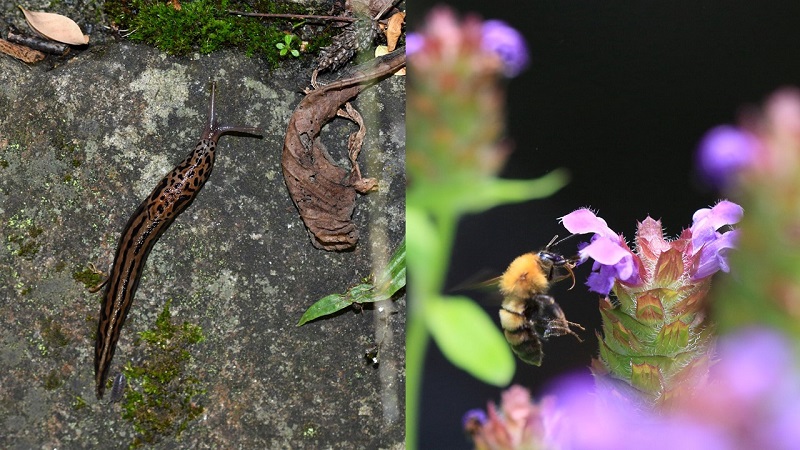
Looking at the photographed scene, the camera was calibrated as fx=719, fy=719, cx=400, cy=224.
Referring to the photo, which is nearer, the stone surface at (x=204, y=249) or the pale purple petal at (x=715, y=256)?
the pale purple petal at (x=715, y=256)

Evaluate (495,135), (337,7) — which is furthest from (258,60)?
(495,135)

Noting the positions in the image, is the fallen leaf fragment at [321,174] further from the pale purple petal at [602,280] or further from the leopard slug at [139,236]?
the pale purple petal at [602,280]

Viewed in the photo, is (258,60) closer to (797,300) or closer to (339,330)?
(339,330)

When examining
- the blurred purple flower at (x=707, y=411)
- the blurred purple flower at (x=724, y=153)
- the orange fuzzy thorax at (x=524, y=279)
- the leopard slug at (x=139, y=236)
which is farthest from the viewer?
the leopard slug at (x=139, y=236)

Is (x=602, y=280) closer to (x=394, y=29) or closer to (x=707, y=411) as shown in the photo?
(x=707, y=411)

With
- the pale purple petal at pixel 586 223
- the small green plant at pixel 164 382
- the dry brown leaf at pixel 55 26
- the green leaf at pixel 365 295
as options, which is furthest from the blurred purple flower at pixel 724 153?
the dry brown leaf at pixel 55 26

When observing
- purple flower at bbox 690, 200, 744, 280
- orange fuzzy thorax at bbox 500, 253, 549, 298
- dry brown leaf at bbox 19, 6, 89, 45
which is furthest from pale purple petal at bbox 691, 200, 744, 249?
dry brown leaf at bbox 19, 6, 89, 45
